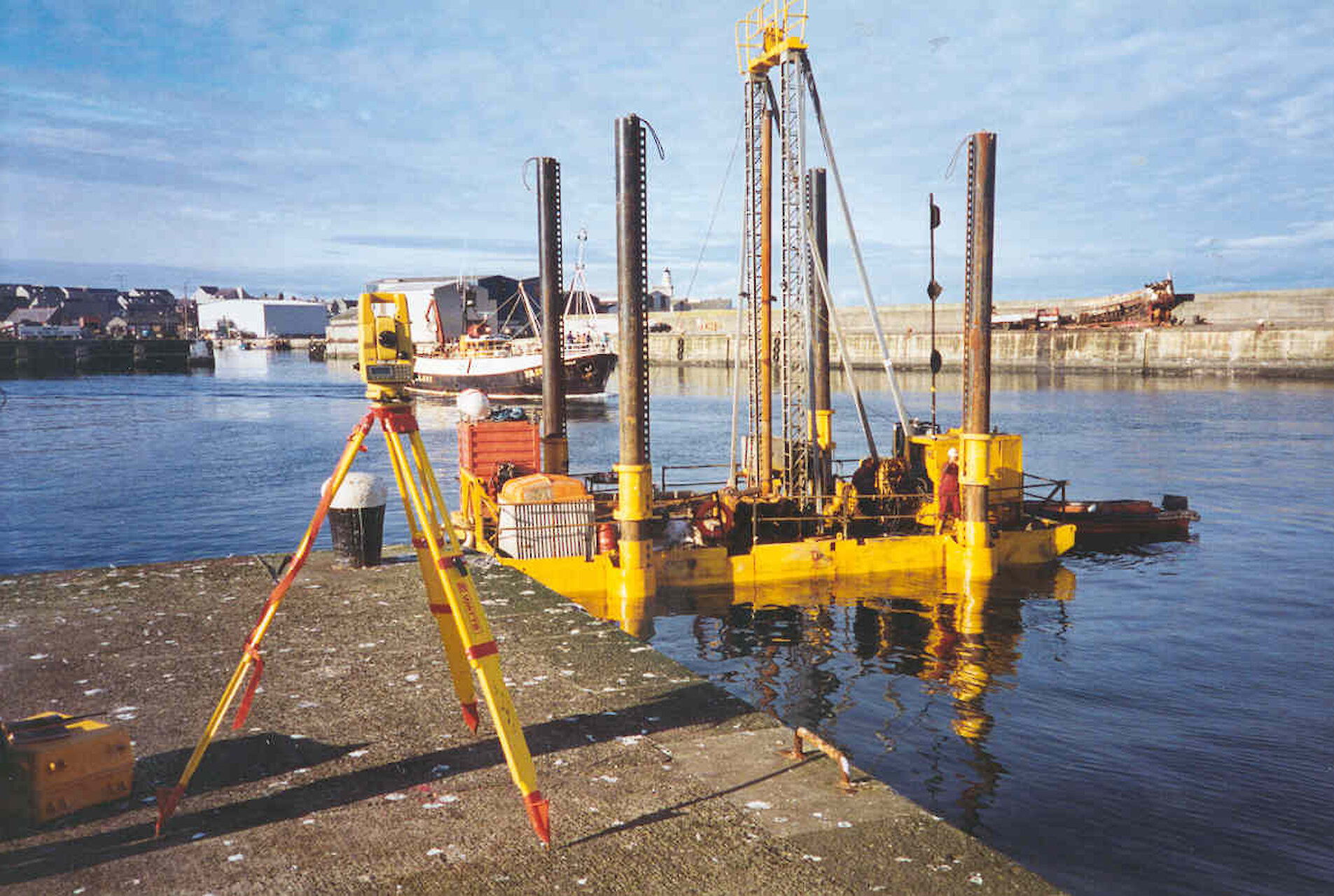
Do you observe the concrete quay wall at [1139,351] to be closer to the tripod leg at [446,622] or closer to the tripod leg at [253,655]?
the tripod leg at [446,622]

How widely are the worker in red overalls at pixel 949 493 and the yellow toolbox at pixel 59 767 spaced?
16.7 m

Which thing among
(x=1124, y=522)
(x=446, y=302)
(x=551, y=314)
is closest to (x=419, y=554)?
(x=551, y=314)

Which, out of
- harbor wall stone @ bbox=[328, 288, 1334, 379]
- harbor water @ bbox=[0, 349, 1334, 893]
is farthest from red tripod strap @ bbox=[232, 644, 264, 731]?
harbor wall stone @ bbox=[328, 288, 1334, 379]

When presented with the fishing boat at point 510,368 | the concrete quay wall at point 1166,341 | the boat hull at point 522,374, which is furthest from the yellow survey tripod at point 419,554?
the boat hull at point 522,374

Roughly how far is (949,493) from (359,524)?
503 inches

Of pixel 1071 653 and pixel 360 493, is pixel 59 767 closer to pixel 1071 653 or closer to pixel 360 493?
pixel 360 493

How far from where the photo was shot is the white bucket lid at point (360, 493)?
12117 mm

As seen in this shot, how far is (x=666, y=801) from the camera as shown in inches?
244

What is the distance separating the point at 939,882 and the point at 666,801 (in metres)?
1.86

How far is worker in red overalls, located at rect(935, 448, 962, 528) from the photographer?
19.6 metres

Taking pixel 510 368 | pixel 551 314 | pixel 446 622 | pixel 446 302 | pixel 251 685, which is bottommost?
pixel 251 685

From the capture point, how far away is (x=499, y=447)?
19984 millimetres

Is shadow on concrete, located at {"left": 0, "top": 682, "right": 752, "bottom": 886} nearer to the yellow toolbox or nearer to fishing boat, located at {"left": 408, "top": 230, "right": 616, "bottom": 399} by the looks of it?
the yellow toolbox

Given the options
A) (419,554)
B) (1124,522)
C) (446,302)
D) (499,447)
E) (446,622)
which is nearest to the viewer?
(419,554)
